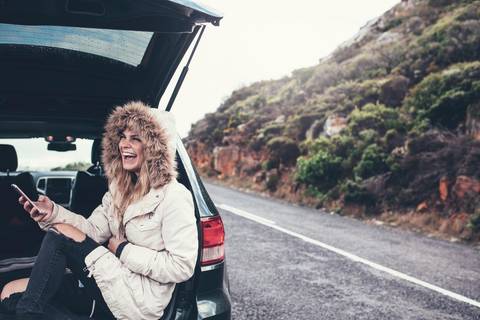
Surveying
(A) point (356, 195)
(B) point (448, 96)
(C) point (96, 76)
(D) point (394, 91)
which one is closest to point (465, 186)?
(A) point (356, 195)

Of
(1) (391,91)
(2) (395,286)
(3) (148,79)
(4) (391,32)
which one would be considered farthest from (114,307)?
(4) (391,32)

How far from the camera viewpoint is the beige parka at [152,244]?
2.53m

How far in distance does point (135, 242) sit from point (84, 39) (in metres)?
1.25

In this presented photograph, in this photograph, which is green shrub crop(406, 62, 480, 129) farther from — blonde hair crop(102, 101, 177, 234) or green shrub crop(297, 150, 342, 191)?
blonde hair crop(102, 101, 177, 234)

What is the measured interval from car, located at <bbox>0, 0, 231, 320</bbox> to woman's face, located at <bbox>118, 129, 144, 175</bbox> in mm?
299

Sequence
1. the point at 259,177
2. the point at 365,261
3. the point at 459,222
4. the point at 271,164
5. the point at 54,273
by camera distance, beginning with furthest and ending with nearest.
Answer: the point at 259,177 < the point at 271,164 < the point at 459,222 < the point at 365,261 < the point at 54,273

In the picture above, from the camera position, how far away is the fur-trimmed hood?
2650mm

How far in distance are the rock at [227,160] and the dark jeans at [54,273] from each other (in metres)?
19.5

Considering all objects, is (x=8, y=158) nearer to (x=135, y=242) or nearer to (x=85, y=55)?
(x=85, y=55)

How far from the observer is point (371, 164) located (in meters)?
13.2

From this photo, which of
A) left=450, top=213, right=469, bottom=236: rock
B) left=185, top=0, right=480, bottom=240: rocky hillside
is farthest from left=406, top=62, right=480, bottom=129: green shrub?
left=450, top=213, right=469, bottom=236: rock

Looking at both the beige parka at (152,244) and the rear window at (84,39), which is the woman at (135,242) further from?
the rear window at (84,39)

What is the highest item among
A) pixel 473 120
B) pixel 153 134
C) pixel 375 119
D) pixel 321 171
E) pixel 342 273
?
pixel 375 119

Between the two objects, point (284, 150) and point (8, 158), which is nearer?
point (8, 158)
